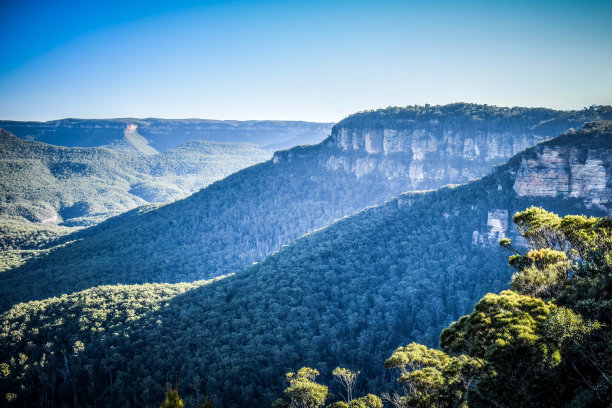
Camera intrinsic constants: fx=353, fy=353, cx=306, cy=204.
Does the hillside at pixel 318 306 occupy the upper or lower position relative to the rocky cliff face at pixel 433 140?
lower

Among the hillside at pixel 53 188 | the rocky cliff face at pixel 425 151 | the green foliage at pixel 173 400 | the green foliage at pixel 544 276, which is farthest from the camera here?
the hillside at pixel 53 188

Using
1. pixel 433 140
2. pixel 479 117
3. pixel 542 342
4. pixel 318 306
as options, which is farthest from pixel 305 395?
pixel 479 117

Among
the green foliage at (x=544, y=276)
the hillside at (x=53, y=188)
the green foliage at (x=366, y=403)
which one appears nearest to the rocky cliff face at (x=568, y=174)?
the green foliage at (x=544, y=276)

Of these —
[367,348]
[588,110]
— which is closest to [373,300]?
[367,348]

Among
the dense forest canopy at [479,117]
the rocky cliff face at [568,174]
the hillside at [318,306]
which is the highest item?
the dense forest canopy at [479,117]

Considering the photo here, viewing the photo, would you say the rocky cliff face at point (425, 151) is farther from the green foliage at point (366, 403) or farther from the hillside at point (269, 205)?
the green foliage at point (366, 403)

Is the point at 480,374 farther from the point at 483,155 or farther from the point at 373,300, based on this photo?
the point at 483,155
